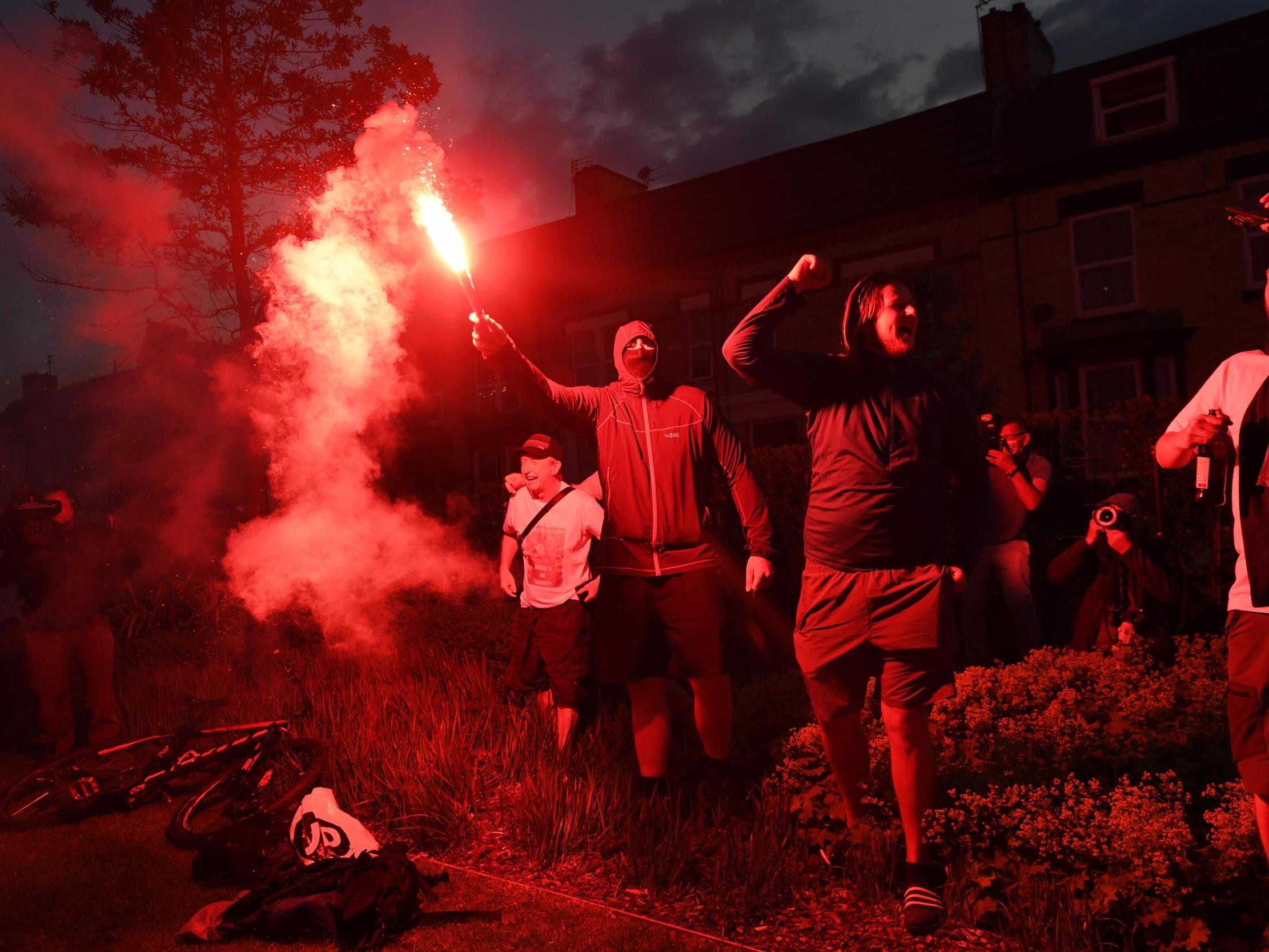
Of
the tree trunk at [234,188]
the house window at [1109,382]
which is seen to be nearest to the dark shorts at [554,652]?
the tree trunk at [234,188]

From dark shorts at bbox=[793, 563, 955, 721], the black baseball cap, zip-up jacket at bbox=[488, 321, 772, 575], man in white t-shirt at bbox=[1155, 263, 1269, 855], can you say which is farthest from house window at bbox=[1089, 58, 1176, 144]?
dark shorts at bbox=[793, 563, 955, 721]

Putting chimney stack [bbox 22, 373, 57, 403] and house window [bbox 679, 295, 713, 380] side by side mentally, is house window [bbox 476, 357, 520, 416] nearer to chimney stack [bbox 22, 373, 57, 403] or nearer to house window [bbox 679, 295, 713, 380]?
house window [bbox 679, 295, 713, 380]

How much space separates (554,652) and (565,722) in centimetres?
43

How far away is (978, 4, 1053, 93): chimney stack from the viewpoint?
68.5ft

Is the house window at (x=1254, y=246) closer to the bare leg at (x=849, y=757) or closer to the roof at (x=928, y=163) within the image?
the roof at (x=928, y=163)

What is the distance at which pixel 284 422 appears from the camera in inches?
358

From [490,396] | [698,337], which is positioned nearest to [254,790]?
[698,337]

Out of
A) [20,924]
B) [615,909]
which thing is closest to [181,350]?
[20,924]

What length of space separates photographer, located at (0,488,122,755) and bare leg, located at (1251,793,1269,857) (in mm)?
7160

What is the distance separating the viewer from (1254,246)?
17.8 meters

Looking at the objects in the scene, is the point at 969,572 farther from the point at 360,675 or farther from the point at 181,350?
the point at 181,350

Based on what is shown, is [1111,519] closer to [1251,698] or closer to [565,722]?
[1251,698]

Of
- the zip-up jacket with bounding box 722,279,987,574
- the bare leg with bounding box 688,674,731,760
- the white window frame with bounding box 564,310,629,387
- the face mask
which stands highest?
the white window frame with bounding box 564,310,629,387

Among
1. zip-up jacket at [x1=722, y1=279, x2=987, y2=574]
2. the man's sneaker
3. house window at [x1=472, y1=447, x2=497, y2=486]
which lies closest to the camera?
the man's sneaker
